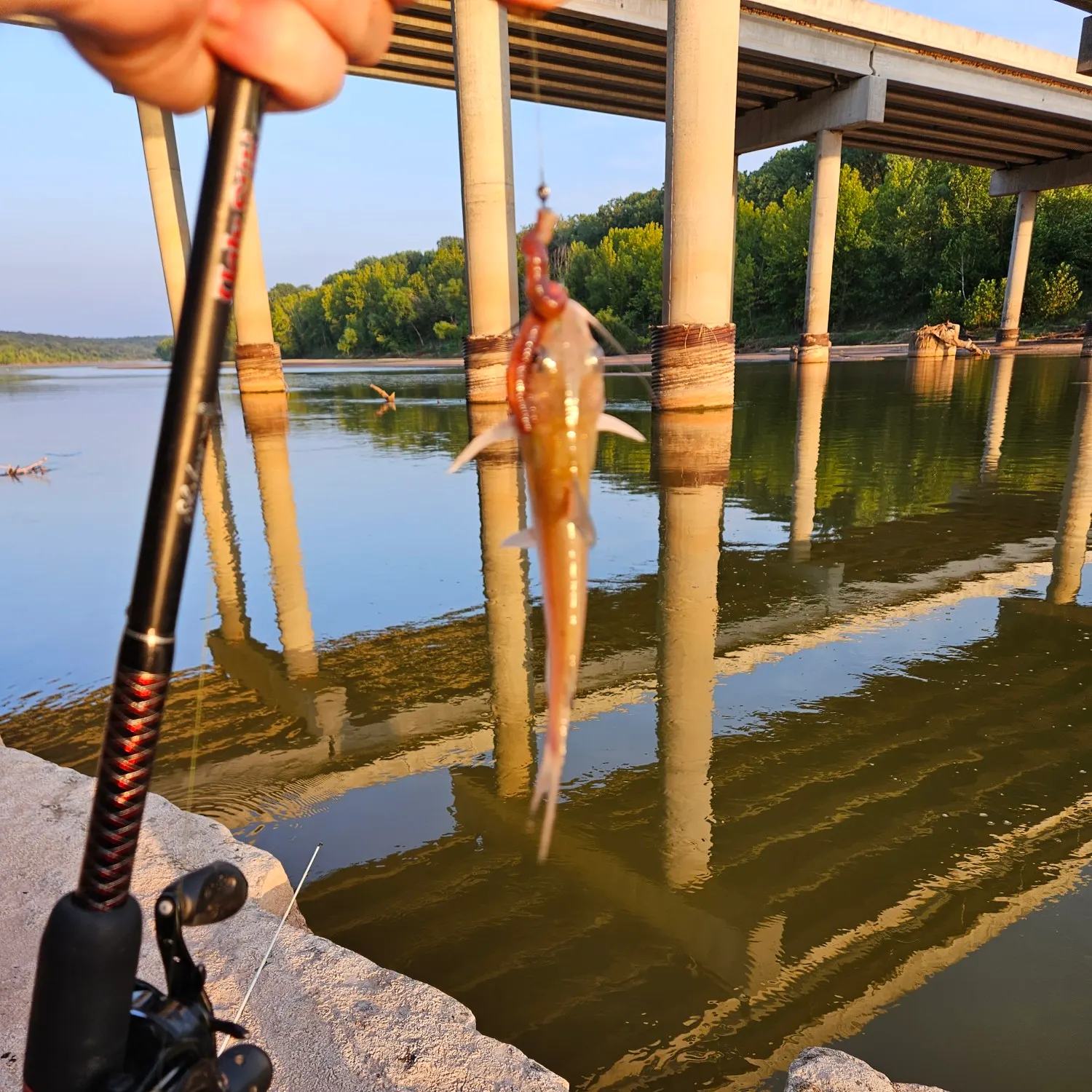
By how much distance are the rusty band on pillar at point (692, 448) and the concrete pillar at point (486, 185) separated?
5257 mm

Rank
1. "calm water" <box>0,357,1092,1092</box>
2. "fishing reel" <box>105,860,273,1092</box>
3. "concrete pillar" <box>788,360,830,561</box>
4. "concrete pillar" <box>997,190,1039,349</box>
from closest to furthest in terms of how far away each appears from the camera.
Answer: "fishing reel" <box>105,860,273,1092</box>
"calm water" <box>0,357,1092,1092</box>
"concrete pillar" <box>788,360,830,561</box>
"concrete pillar" <box>997,190,1039,349</box>

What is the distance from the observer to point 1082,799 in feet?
13.7

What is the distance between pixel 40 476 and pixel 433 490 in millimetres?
9463

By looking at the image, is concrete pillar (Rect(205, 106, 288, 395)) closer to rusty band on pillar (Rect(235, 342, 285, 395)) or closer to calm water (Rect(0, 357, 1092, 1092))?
rusty band on pillar (Rect(235, 342, 285, 395))

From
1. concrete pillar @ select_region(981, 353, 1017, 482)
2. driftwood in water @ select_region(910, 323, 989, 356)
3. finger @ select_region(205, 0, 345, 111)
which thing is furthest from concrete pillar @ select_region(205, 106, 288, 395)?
driftwood in water @ select_region(910, 323, 989, 356)

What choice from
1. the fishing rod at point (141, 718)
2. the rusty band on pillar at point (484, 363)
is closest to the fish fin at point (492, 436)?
the fishing rod at point (141, 718)

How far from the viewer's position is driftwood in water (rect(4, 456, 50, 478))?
16391 mm

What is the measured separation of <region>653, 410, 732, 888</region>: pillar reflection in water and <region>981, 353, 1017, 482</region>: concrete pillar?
14.2 feet

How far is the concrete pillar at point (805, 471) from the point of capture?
926cm

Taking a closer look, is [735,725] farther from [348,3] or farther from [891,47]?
[891,47]

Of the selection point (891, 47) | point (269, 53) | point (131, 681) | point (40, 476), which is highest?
point (891, 47)

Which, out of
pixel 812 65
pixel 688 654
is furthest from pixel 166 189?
pixel 688 654

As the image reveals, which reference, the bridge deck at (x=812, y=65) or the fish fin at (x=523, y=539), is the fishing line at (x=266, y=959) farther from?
the bridge deck at (x=812, y=65)

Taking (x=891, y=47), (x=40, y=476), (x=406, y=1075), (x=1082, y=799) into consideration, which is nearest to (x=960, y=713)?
(x=1082, y=799)
